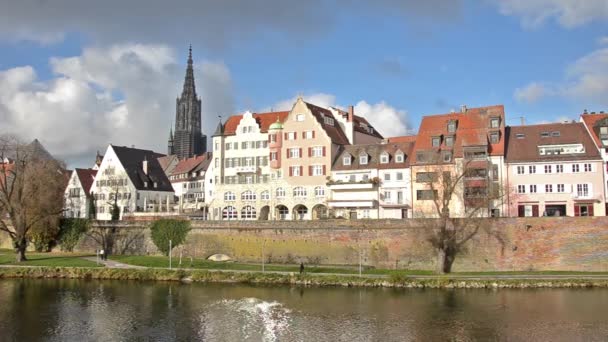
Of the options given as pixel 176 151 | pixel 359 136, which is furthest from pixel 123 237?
pixel 176 151

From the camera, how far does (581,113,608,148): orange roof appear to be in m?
56.6

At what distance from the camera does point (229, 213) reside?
235 ft

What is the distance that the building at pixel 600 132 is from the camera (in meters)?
55.1

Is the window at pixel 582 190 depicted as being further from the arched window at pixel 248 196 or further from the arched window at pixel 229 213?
the arched window at pixel 229 213

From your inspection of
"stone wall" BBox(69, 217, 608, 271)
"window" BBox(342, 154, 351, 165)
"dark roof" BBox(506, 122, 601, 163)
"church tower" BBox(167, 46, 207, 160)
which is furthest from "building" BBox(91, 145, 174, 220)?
"church tower" BBox(167, 46, 207, 160)

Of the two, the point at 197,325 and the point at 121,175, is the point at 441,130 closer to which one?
the point at 197,325

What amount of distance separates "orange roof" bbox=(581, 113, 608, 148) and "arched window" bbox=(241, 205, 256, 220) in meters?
37.1

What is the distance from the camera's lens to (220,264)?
5612cm

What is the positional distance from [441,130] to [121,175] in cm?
4591

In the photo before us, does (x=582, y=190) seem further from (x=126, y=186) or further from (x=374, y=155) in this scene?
(x=126, y=186)

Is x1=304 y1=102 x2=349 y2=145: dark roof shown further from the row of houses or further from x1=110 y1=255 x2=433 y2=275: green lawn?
x1=110 y1=255 x2=433 y2=275: green lawn

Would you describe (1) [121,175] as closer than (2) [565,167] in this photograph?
No

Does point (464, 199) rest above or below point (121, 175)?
below

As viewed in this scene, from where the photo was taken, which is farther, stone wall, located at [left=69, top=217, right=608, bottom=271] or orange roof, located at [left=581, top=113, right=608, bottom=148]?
orange roof, located at [left=581, top=113, right=608, bottom=148]
